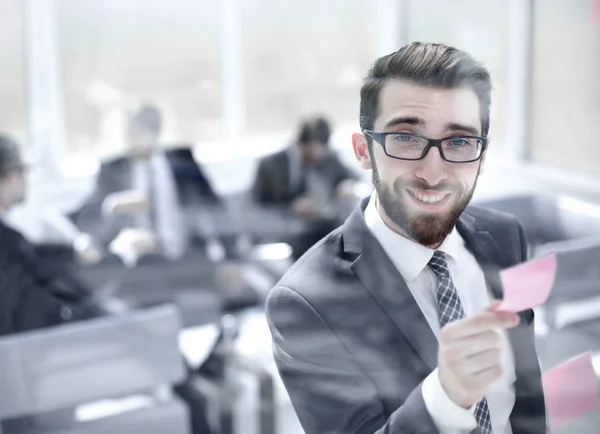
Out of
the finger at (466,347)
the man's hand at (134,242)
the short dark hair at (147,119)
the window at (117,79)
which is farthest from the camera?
the short dark hair at (147,119)

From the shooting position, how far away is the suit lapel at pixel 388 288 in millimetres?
391

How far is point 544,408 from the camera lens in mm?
439

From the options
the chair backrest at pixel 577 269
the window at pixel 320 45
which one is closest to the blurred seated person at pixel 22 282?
the window at pixel 320 45

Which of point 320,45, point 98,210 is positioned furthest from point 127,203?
point 320,45

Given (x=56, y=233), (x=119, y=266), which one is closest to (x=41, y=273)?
(x=119, y=266)

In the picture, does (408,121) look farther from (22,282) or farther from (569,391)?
(22,282)

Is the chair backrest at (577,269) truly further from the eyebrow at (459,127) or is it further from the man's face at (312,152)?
the man's face at (312,152)

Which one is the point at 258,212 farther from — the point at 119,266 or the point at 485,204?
the point at 485,204

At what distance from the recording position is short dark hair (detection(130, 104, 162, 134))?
197cm

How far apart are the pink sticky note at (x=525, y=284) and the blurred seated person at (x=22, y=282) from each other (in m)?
1.05

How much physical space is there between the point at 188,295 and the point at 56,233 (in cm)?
43

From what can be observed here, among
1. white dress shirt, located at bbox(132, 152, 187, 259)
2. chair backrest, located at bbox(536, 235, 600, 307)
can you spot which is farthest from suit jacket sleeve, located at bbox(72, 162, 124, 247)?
chair backrest, located at bbox(536, 235, 600, 307)

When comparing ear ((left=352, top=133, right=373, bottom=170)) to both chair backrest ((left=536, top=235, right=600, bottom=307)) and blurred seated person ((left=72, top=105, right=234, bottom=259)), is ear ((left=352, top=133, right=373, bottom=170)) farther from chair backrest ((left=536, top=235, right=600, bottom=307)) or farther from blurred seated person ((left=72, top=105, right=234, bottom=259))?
blurred seated person ((left=72, top=105, right=234, bottom=259))

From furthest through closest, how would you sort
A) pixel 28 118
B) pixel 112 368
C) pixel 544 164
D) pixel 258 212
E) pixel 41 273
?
pixel 258 212, pixel 28 118, pixel 41 273, pixel 112 368, pixel 544 164
